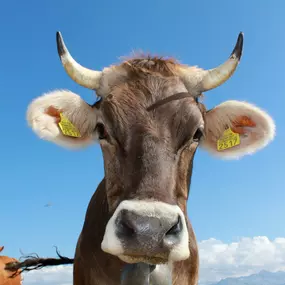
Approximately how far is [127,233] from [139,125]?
1.43 metres

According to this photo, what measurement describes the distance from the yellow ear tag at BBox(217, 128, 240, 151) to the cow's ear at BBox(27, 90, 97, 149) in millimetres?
1976

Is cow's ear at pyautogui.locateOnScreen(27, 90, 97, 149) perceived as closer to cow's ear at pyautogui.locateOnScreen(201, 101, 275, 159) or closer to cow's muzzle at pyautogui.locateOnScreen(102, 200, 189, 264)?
cow's ear at pyautogui.locateOnScreen(201, 101, 275, 159)

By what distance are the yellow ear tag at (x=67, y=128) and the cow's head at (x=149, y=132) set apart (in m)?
0.05

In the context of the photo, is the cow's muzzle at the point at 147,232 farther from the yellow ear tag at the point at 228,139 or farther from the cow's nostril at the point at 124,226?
the yellow ear tag at the point at 228,139

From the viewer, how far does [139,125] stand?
16.8 ft

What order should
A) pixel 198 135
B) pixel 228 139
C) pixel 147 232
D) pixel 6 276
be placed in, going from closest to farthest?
pixel 147 232 < pixel 198 135 < pixel 228 139 < pixel 6 276

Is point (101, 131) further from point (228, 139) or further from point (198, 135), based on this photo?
point (228, 139)

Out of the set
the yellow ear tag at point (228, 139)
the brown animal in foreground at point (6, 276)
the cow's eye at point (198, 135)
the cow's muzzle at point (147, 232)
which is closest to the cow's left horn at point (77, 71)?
the cow's eye at point (198, 135)

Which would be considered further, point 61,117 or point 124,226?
point 61,117

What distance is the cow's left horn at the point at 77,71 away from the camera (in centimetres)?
602

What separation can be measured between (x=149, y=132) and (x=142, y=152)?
303 millimetres

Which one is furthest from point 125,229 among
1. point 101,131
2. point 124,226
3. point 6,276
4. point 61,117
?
point 6,276

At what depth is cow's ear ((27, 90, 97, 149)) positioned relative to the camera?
6.50 meters

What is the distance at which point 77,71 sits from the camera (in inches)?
246
